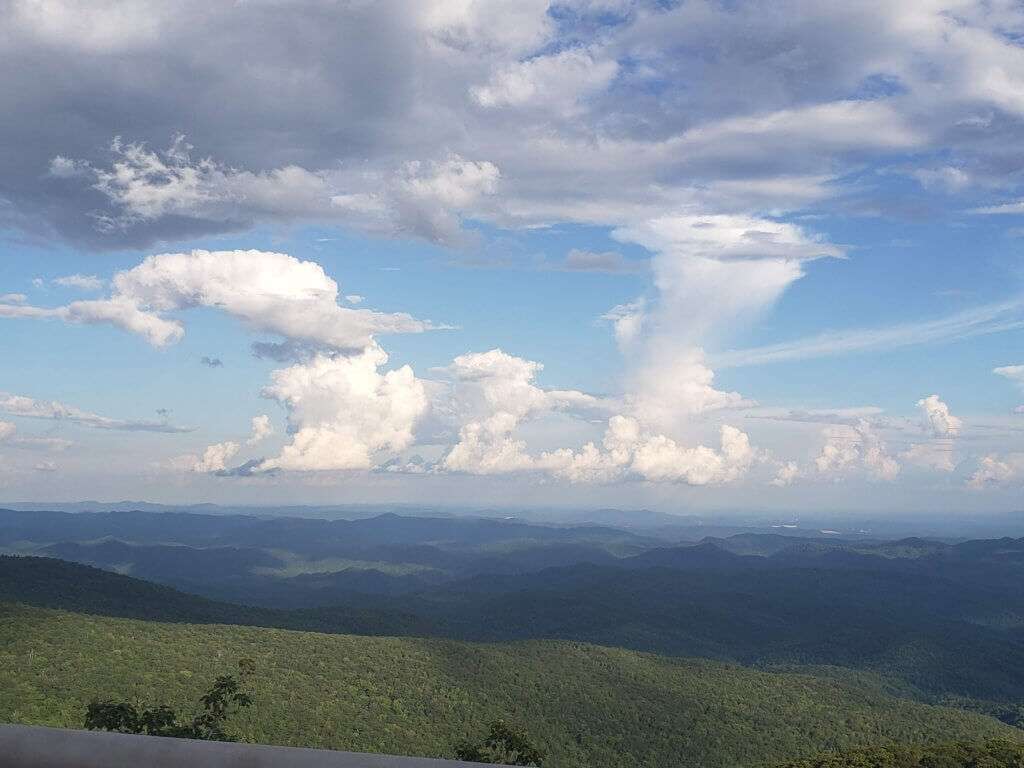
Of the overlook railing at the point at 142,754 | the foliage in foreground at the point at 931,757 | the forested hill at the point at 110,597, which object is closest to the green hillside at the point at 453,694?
the forested hill at the point at 110,597

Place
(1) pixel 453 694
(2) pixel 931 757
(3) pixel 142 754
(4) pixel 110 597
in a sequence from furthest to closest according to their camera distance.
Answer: (4) pixel 110 597 < (1) pixel 453 694 < (2) pixel 931 757 < (3) pixel 142 754

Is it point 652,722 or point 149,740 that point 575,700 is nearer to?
point 652,722

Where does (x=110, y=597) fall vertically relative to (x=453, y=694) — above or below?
above

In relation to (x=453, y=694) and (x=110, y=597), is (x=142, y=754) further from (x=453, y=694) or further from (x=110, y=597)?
(x=110, y=597)

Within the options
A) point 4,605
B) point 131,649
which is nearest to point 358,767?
point 131,649

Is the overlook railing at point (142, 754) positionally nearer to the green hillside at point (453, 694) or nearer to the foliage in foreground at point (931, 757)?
the foliage in foreground at point (931, 757)

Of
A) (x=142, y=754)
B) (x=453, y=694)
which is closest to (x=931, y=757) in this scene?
(x=142, y=754)

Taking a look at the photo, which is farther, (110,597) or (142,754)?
(110,597)

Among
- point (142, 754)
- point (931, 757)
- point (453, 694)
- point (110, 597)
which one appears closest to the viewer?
point (142, 754)
